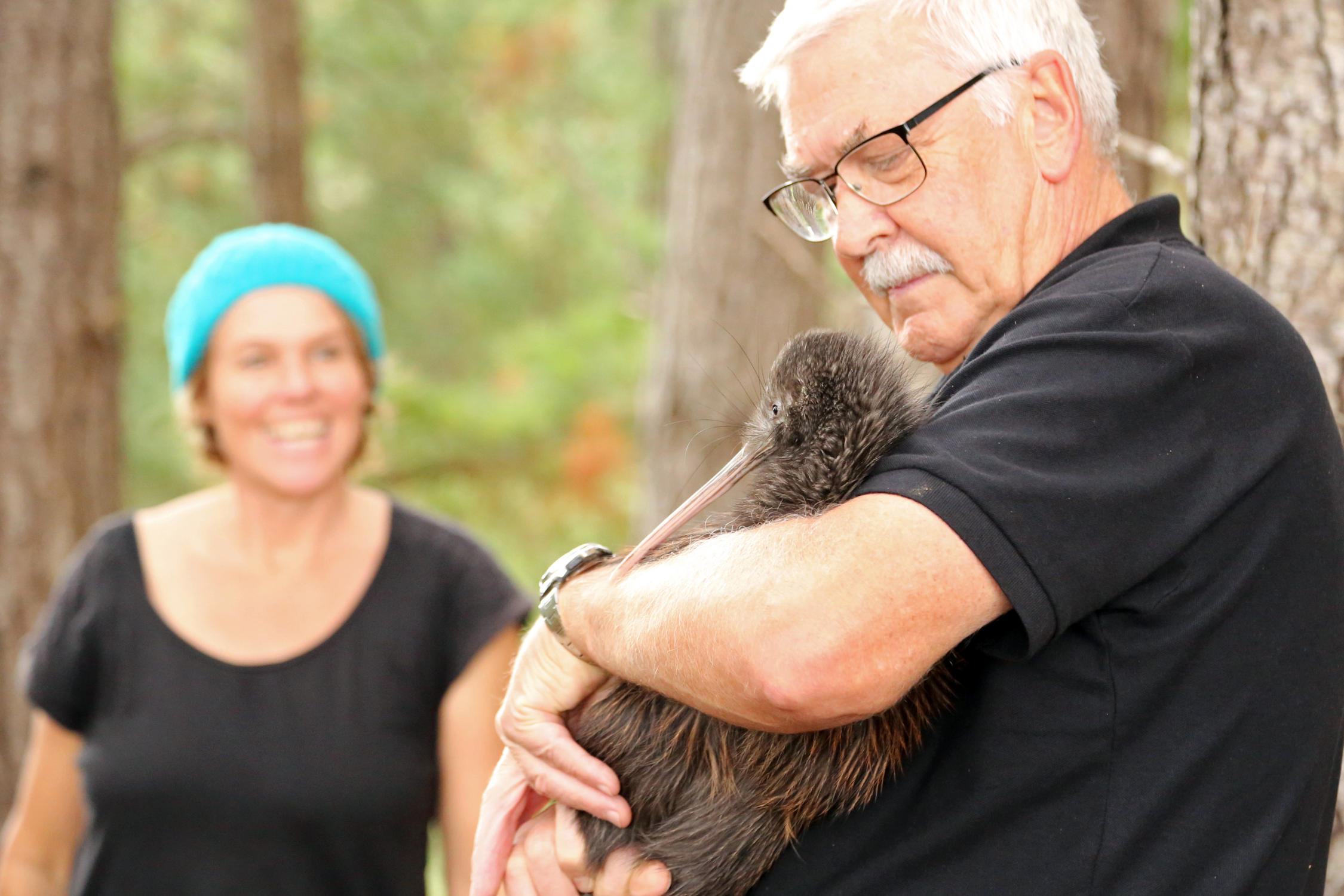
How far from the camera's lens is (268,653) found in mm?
3164

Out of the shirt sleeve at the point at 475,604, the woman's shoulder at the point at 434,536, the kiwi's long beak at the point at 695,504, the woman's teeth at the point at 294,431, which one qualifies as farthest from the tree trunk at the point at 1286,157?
the woman's teeth at the point at 294,431

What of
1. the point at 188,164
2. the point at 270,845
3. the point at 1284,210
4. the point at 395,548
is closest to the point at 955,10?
the point at 1284,210

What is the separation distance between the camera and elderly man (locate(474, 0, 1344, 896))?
4.66 feet

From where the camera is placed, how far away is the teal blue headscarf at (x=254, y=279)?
3.32 m

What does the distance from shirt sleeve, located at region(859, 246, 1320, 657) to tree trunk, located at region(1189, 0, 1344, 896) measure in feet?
3.40

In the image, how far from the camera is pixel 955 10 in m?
1.73

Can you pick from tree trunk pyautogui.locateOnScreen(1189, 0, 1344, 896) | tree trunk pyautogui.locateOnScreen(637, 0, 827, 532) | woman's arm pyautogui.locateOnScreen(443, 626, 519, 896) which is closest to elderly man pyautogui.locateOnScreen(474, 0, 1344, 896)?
tree trunk pyautogui.locateOnScreen(1189, 0, 1344, 896)

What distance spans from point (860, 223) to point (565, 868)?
114cm

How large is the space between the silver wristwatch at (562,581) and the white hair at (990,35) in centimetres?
81

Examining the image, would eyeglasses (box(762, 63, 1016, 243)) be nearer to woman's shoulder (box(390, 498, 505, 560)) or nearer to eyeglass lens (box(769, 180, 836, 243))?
eyeglass lens (box(769, 180, 836, 243))

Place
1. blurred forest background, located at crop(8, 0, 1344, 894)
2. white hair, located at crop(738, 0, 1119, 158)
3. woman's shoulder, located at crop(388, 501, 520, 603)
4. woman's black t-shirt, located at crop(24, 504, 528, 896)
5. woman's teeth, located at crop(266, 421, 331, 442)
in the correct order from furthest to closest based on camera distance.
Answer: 1. woman's teeth, located at crop(266, 421, 331, 442)
2. woman's shoulder, located at crop(388, 501, 520, 603)
3. woman's black t-shirt, located at crop(24, 504, 528, 896)
4. blurred forest background, located at crop(8, 0, 1344, 894)
5. white hair, located at crop(738, 0, 1119, 158)

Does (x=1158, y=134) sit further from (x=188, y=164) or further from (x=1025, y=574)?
(x=188, y=164)

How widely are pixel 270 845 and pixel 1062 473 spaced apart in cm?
233

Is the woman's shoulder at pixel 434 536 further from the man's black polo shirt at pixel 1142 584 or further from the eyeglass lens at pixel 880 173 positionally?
the man's black polo shirt at pixel 1142 584
